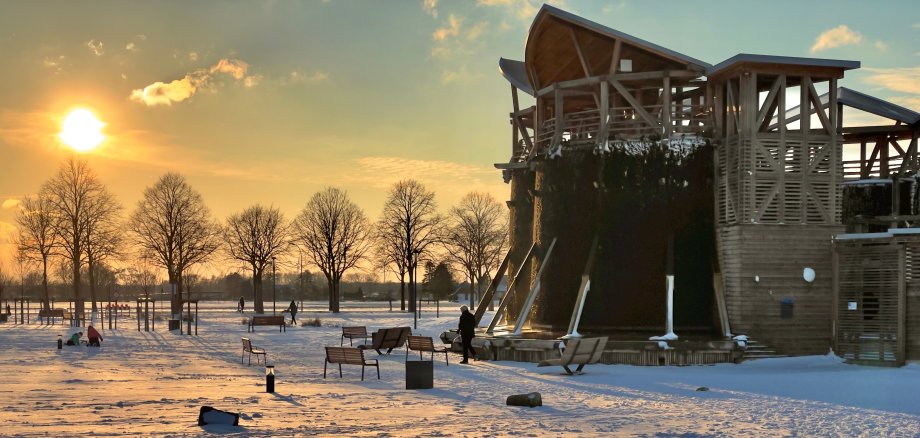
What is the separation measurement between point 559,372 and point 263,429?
10.8m

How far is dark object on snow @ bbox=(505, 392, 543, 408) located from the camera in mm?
15750

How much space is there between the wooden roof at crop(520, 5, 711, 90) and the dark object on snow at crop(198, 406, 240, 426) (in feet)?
64.9

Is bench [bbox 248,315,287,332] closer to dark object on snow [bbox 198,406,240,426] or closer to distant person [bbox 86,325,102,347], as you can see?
distant person [bbox 86,325,102,347]

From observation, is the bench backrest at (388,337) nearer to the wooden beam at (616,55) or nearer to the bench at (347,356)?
the bench at (347,356)

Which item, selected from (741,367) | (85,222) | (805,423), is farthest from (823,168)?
(85,222)

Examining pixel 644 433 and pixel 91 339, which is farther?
pixel 91 339

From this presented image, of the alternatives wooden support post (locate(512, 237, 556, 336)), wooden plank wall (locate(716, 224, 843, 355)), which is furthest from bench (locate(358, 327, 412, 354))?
wooden plank wall (locate(716, 224, 843, 355))

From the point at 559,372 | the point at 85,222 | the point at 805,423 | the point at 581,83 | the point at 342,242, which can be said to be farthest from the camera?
the point at 342,242

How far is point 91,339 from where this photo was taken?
30.4 m

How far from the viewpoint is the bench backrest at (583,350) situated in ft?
70.7

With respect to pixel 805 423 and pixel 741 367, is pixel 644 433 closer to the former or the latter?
pixel 805 423

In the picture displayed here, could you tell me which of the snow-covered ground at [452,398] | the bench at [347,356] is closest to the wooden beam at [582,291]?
the snow-covered ground at [452,398]

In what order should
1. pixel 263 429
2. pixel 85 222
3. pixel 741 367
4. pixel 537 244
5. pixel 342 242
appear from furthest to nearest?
pixel 342 242
pixel 85 222
pixel 537 244
pixel 741 367
pixel 263 429

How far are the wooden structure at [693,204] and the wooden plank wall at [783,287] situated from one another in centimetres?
3
